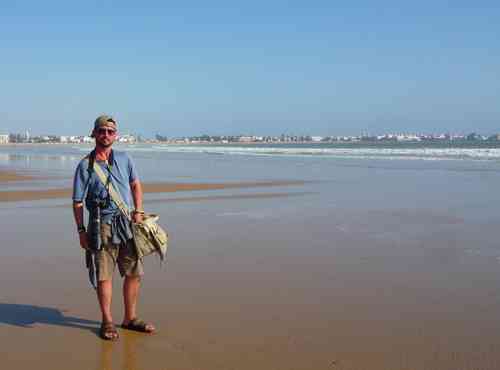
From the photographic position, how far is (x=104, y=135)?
4129 millimetres

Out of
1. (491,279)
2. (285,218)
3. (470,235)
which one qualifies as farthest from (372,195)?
(491,279)

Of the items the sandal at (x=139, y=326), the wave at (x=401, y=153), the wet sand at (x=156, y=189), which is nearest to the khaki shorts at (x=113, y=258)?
the sandal at (x=139, y=326)

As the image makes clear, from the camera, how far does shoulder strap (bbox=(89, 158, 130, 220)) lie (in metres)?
4.11

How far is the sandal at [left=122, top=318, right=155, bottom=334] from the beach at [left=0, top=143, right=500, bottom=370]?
2.2 inches

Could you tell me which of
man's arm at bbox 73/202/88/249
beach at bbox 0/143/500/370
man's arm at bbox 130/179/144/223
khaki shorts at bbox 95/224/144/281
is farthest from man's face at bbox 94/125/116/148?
beach at bbox 0/143/500/370

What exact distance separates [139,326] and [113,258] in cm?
54

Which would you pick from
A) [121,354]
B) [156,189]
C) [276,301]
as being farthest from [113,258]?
[156,189]

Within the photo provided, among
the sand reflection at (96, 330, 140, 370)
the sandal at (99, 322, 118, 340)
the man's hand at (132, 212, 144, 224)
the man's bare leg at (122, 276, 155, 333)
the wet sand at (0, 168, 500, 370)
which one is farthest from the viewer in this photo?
the man's bare leg at (122, 276, 155, 333)

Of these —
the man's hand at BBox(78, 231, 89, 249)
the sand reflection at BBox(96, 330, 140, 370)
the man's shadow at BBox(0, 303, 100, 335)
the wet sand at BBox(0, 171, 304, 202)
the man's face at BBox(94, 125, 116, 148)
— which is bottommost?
the sand reflection at BBox(96, 330, 140, 370)

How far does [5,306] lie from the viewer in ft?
15.7

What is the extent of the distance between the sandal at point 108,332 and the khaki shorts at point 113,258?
1.09ft

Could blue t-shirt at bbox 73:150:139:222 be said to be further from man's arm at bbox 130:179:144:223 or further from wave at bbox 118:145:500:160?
wave at bbox 118:145:500:160

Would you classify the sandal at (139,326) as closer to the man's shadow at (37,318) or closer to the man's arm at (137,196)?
the man's shadow at (37,318)

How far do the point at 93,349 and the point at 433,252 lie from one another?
4.52 m
